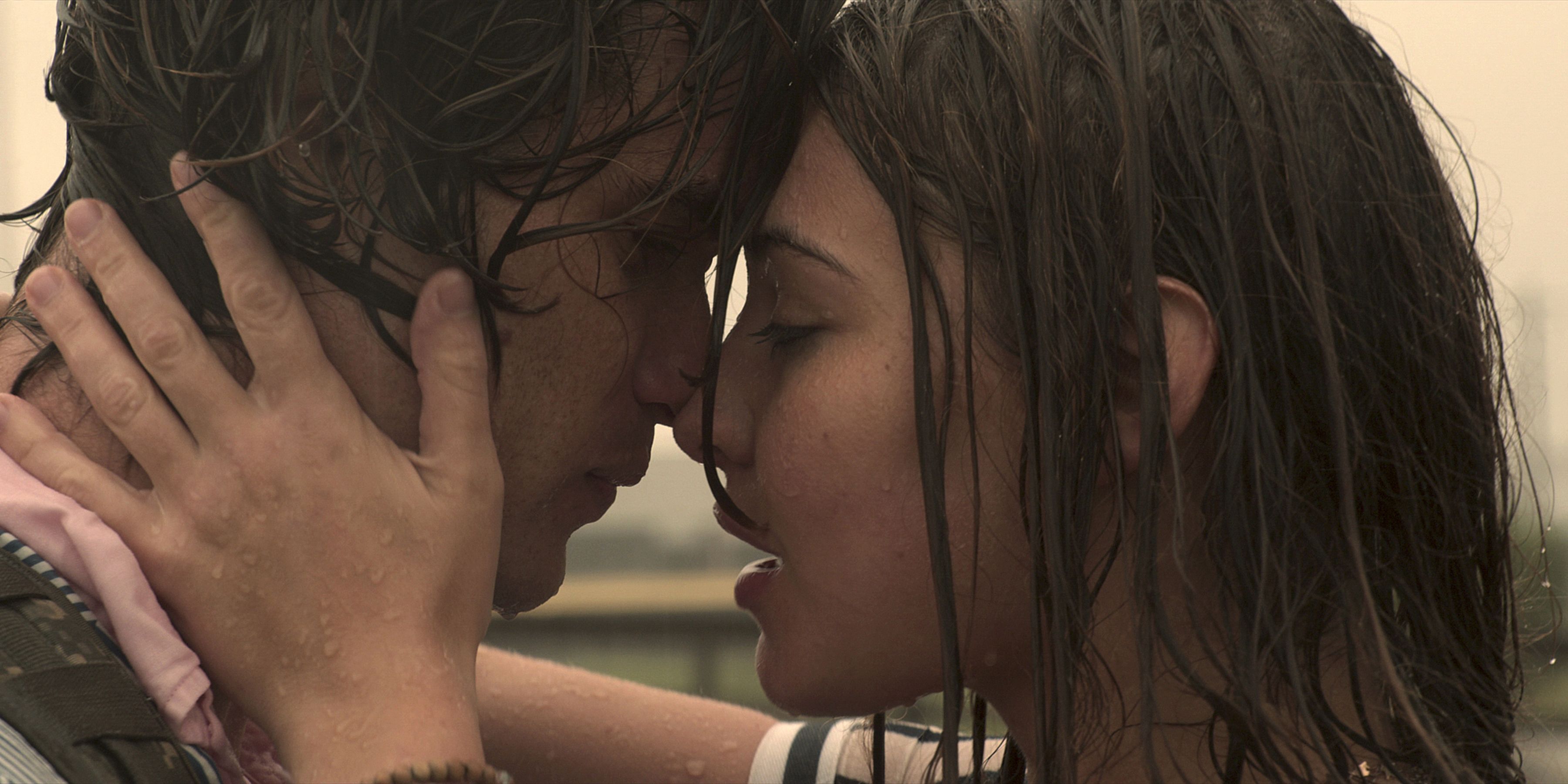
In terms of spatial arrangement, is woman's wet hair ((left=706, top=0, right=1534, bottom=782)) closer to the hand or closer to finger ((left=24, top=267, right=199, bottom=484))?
the hand

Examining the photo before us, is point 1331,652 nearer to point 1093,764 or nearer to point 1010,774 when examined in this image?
point 1093,764

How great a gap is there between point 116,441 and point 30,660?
0.32 metres

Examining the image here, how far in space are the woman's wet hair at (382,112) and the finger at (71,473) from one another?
110 mm

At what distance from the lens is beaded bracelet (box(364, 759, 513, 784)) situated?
3.70 ft

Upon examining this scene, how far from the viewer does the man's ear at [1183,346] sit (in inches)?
49.6

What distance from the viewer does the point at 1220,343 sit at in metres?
1.27

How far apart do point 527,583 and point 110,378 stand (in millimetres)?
538

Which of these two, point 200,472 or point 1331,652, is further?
point 1331,652

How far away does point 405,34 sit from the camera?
127 cm

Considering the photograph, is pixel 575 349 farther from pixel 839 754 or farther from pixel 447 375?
pixel 839 754

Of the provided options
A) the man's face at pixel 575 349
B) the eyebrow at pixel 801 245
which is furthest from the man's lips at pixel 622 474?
the eyebrow at pixel 801 245

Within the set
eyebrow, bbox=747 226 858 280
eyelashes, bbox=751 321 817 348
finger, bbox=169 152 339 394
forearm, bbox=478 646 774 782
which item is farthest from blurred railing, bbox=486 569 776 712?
finger, bbox=169 152 339 394

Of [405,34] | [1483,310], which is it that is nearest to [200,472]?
[405,34]

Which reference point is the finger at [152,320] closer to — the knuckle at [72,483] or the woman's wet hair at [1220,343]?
the knuckle at [72,483]
